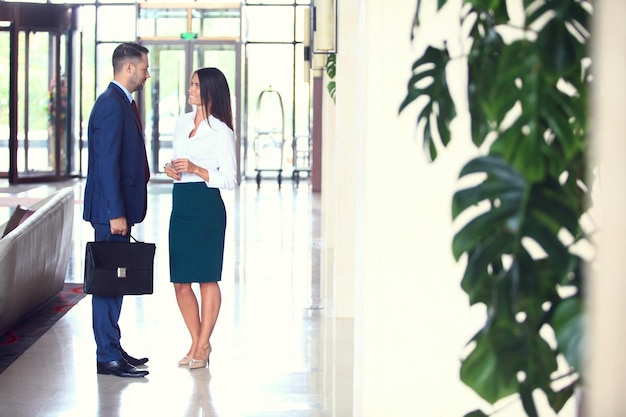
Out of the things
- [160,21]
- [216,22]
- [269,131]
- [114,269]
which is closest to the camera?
[114,269]

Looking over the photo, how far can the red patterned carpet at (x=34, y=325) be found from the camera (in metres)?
6.05

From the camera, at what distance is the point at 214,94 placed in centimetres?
564

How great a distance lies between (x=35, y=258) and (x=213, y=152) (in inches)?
75.7

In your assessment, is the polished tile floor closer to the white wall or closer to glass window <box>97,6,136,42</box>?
the white wall

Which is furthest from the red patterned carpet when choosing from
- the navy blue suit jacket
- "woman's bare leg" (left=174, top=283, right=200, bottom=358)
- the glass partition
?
the glass partition

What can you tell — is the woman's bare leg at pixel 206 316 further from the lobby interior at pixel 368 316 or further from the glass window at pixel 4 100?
the glass window at pixel 4 100

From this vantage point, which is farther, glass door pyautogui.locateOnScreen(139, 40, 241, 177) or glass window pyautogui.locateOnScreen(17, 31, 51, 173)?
glass door pyautogui.locateOnScreen(139, 40, 241, 177)

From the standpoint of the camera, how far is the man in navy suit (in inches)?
210

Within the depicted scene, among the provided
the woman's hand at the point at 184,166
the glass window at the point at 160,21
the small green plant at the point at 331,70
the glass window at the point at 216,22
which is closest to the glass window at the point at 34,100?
the glass window at the point at 160,21

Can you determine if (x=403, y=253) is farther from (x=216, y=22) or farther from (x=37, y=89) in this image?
(x=216, y=22)

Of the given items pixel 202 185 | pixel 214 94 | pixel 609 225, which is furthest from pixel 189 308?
pixel 609 225

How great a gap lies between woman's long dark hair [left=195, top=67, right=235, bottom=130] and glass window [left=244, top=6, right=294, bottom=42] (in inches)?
737

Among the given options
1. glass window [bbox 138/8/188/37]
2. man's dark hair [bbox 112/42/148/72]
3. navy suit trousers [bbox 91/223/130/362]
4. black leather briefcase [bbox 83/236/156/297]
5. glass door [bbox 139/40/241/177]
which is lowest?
navy suit trousers [bbox 91/223/130/362]

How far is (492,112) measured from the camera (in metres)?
1.42
